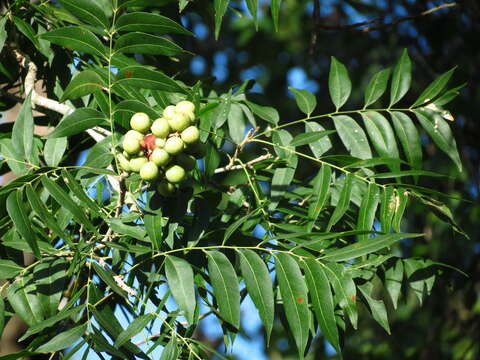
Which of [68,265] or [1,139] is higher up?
[1,139]

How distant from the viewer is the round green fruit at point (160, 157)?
1.52m

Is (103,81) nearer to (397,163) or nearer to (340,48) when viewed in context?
(397,163)

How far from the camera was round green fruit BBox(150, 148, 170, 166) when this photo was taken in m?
1.52

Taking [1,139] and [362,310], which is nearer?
[1,139]

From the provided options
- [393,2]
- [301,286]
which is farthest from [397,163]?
[393,2]

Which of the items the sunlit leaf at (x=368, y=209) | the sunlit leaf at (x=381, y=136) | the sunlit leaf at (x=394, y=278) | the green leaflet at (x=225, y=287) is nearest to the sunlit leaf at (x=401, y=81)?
the sunlit leaf at (x=381, y=136)

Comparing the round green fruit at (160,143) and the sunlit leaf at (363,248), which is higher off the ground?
the round green fruit at (160,143)

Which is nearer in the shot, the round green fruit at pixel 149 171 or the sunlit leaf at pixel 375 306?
the round green fruit at pixel 149 171

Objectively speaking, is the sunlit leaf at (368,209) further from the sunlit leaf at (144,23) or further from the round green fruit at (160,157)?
the sunlit leaf at (144,23)

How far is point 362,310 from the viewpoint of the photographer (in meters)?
5.55

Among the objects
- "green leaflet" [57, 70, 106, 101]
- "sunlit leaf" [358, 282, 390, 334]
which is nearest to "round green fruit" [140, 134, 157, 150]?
"green leaflet" [57, 70, 106, 101]

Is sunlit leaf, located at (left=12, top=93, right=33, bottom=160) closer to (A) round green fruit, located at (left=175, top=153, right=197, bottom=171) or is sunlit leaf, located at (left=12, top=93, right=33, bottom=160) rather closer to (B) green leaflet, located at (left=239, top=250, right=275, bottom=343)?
(A) round green fruit, located at (left=175, top=153, right=197, bottom=171)

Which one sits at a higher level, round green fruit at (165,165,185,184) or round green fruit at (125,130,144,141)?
round green fruit at (125,130,144,141)

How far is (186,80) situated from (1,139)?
812 mm
